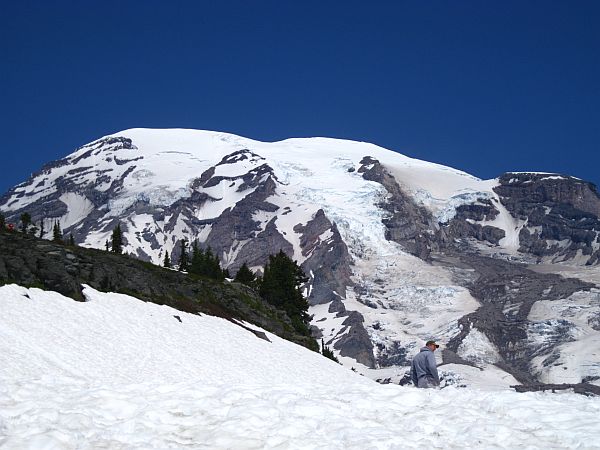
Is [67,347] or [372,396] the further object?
[67,347]

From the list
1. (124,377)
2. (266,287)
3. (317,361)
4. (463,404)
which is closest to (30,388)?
(463,404)

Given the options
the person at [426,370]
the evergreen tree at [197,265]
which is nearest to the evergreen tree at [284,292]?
the evergreen tree at [197,265]

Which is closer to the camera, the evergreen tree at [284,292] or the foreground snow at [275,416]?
the foreground snow at [275,416]

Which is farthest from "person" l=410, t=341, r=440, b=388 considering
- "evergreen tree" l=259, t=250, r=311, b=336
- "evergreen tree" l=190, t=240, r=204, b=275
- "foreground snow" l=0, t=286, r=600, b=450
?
"evergreen tree" l=190, t=240, r=204, b=275

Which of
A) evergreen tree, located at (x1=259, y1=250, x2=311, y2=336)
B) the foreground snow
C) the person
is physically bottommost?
the foreground snow

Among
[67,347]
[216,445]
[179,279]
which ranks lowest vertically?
[216,445]

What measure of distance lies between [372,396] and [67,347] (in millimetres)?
18889

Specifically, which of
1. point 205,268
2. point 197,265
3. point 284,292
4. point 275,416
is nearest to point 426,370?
point 275,416

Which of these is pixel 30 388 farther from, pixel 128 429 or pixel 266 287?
pixel 266 287

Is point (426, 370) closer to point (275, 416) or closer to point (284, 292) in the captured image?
point (275, 416)

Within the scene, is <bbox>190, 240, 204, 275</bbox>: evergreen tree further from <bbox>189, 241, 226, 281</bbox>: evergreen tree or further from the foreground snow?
the foreground snow

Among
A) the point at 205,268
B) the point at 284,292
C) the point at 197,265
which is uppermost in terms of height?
the point at 197,265

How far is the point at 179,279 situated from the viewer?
65.1 meters

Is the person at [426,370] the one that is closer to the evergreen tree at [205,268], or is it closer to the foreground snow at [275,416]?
the foreground snow at [275,416]
